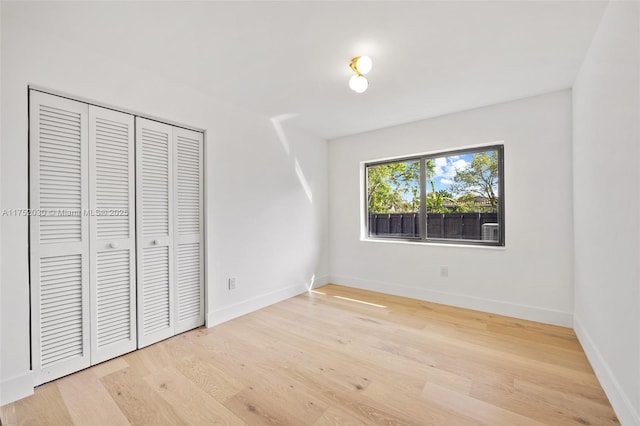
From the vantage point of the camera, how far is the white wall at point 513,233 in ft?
8.73

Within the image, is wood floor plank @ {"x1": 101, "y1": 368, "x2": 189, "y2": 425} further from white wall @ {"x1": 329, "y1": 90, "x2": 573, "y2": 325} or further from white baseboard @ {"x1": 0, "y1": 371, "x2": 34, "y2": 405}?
white wall @ {"x1": 329, "y1": 90, "x2": 573, "y2": 325}

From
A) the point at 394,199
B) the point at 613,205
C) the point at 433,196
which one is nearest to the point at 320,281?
the point at 394,199

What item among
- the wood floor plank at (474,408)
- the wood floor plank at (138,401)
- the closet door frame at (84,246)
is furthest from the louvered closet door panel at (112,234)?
the wood floor plank at (474,408)

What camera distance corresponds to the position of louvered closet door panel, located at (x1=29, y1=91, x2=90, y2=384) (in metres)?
1.77

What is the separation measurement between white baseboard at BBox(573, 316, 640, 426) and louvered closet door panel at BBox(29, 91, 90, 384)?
3.27 m

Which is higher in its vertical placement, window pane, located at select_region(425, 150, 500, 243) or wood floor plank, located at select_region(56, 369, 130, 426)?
window pane, located at select_region(425, 150, 500, 243)

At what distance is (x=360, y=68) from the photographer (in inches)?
83.5

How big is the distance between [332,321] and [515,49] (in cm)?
279

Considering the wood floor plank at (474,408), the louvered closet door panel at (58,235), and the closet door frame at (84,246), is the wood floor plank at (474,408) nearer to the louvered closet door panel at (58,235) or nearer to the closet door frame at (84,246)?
the closet door frame at (84,246)

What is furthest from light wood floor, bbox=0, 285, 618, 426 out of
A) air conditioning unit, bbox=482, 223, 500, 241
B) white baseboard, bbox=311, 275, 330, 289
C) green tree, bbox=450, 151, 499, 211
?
green tree, bbox=450, 151, 499, 211

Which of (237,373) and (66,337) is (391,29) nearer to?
(237,373)

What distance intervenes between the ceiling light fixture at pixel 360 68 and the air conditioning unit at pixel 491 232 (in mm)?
2199

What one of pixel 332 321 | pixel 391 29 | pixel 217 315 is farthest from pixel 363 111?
pixel 217 315

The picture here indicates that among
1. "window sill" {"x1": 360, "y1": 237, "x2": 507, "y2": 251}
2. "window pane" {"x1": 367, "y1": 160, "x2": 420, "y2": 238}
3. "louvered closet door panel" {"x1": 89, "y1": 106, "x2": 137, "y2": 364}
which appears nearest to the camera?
"louvered closet door panel" {"x1": 89, "y1": 106, "x2": 137, "y2": 364}
